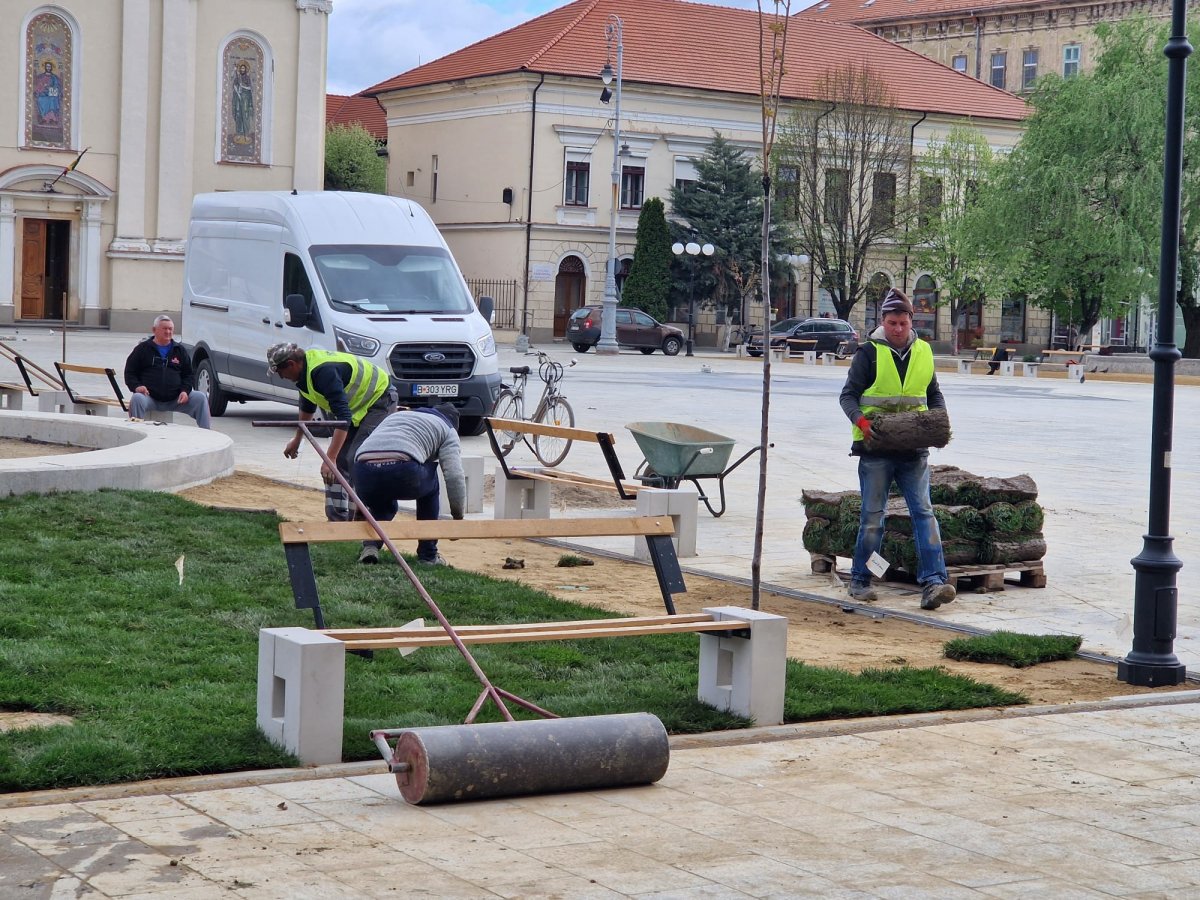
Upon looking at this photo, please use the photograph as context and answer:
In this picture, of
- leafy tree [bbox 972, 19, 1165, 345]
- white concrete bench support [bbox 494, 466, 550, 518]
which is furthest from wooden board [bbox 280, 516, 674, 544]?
leafy tree [bbox 972, 19, 1165, 345]

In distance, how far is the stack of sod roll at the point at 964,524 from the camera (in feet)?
35.4

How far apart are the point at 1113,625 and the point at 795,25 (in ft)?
210

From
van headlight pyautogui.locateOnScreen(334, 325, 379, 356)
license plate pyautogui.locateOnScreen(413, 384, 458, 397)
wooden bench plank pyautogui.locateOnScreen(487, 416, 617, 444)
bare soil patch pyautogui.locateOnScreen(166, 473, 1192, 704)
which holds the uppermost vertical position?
van headlight pyautogui.locateOnScreen(334, 325, 379, 356)

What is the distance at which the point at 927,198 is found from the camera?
66.1 metres

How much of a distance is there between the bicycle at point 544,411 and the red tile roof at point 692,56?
4147 centimetres

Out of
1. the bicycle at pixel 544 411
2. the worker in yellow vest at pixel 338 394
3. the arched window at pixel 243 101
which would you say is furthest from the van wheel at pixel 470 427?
the arched window at pixel 243 101

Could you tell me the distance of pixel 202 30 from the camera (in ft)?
168

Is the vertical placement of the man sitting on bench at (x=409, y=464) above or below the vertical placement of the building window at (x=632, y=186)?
below

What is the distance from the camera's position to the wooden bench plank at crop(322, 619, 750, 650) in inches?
249

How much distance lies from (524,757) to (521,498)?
7.75 meters

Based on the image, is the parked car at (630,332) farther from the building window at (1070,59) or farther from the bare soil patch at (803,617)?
the bare soil patch at (803,617)

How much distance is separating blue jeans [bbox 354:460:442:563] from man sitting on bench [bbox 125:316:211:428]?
7604 mm

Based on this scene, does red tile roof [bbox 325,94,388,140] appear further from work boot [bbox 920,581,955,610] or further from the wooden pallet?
work boot [bbox 920,581,955,610]

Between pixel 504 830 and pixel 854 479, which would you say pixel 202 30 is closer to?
pixel 854 479
